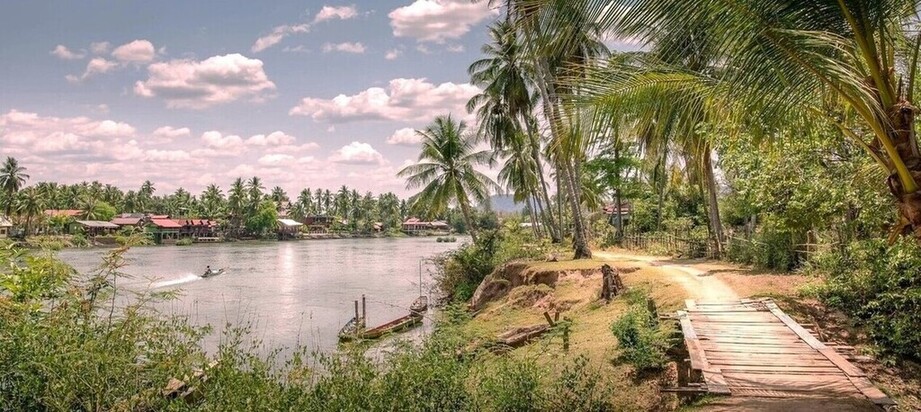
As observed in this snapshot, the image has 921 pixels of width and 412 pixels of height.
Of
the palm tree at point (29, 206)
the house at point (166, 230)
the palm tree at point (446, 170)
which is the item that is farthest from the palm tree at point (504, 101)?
the house at point (166, 230)

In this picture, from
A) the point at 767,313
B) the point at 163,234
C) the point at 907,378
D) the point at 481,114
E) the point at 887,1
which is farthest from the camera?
the point at 163,234

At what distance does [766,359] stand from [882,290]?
2923 millimetres

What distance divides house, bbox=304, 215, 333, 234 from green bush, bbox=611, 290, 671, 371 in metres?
89.9

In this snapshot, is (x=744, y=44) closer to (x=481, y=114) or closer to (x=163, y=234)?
(x=481, y=114)

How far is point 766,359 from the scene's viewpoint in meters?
6.52

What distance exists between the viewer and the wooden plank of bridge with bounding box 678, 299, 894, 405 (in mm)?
5570

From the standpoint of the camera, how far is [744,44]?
183 inches

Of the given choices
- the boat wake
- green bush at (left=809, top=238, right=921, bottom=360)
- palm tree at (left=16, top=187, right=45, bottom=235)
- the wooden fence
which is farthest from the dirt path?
palm tree at (left=16, top=187, right=45, bottom=235)

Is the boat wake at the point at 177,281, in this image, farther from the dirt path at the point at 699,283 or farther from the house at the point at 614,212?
the house at the point at 614,212

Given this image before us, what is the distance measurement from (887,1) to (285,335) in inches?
669

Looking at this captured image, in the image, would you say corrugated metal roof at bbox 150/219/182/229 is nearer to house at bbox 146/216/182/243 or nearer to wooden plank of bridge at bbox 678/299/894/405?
house at bbox 146/216/182/243

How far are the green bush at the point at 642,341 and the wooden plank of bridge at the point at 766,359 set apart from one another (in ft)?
1.27

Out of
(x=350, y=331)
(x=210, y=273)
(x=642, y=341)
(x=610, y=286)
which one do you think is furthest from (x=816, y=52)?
(x=210, y=273)

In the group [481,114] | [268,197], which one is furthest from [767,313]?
[268,197]
